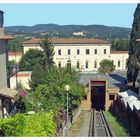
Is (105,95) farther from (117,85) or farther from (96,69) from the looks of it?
(96,69)

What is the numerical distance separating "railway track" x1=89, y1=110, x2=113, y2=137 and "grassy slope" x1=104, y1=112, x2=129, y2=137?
376 mm

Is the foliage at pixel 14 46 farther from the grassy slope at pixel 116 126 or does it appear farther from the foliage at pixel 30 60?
the grassy slope at pixel 116 126

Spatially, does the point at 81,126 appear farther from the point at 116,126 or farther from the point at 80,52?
the point at 80,52

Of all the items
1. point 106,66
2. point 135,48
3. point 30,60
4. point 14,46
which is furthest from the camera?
point 14,46

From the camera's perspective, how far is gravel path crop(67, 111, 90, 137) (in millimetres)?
25178

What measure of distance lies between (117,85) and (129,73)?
4413 millimetres

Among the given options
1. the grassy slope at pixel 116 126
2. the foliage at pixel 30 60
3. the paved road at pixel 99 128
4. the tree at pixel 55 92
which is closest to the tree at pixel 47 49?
the foliage at pixel 30 60

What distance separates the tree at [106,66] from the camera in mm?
71750

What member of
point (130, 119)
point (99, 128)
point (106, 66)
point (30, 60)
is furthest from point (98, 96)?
point (106, 66)

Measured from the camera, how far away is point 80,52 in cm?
7619

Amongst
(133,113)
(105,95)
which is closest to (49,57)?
(105,95)

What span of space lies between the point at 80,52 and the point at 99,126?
47071mm

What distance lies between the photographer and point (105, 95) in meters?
40.2

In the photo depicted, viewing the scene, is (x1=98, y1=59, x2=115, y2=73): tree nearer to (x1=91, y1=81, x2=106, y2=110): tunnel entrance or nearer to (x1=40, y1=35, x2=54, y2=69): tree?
(x1=40, y1=35, x2=54, y2=69): tree
